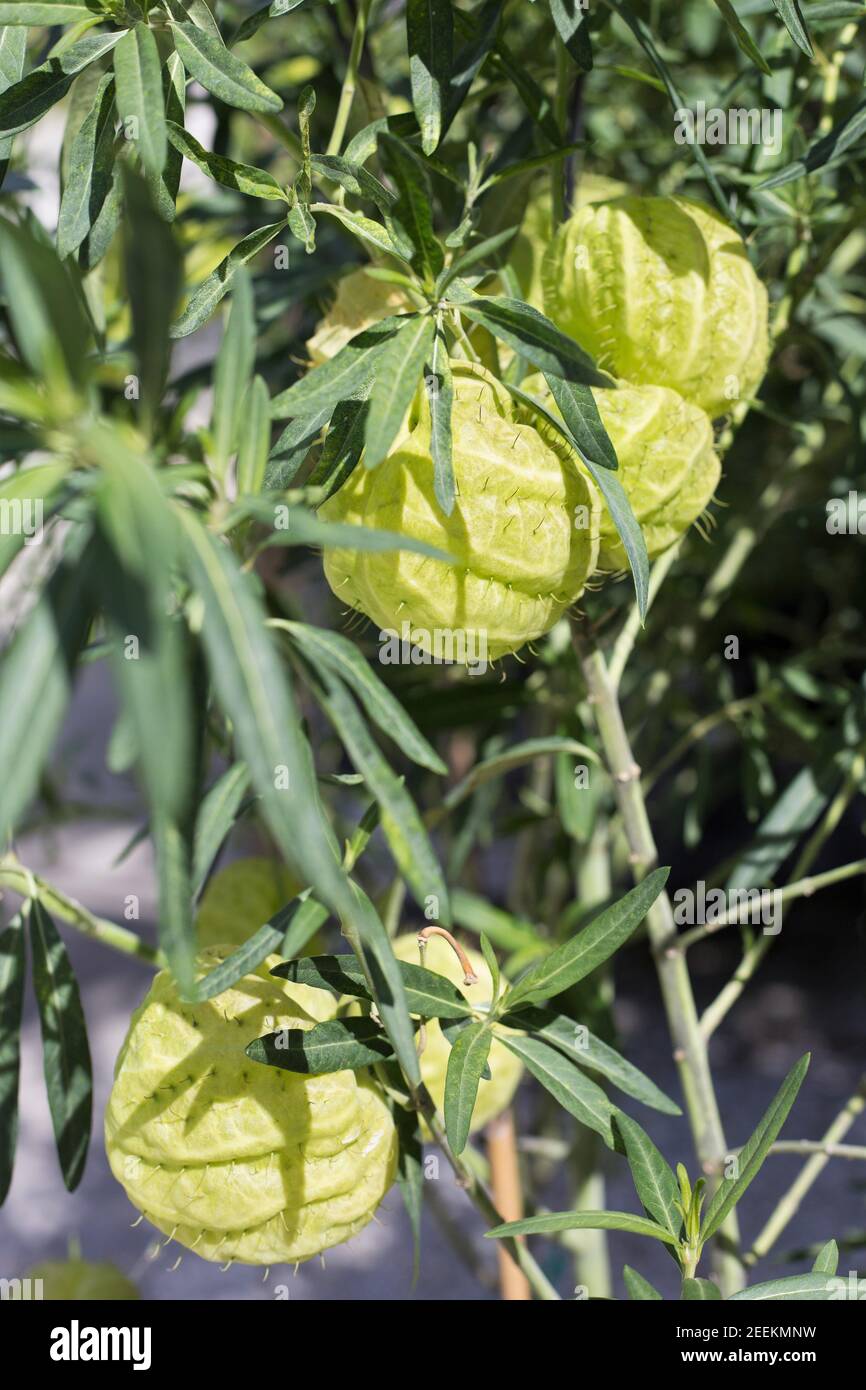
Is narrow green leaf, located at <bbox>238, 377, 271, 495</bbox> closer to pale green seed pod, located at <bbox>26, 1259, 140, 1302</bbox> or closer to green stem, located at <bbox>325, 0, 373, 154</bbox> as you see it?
green stem, located at <bbox>325, 0, 373, 154</bbox>

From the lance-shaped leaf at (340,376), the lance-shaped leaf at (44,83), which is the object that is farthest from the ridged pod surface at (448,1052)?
the lance-shaped leaf at (44,83)

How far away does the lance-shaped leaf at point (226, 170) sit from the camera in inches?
19.7

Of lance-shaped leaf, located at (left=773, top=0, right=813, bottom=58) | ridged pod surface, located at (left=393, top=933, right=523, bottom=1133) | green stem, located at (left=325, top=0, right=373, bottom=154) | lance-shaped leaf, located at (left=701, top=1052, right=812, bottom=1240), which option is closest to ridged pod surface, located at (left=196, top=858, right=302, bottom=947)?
ridged pod surface, located at (left=393, top=933, right=523, bottom=1133)

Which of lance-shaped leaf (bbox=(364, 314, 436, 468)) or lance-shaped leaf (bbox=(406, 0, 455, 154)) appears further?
lance-shaped leaf (bbox=(406, 0, 455, 154))

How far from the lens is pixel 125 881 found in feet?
9.11

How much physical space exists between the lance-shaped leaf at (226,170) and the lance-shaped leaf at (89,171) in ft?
0.12

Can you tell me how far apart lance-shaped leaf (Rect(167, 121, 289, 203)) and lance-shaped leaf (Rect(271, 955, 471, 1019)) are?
33 cm

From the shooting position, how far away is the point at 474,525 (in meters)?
0.47

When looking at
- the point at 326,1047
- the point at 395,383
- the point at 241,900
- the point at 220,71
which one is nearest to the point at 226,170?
the point at 220,71

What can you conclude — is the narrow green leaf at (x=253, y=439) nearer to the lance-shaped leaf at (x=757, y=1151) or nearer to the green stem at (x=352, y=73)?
the green stem at (x=352, y=73)

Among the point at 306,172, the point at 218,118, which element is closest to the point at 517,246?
the point at 306,172

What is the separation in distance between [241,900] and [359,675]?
1.52 ft

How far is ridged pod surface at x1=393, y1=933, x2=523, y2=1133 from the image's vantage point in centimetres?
69

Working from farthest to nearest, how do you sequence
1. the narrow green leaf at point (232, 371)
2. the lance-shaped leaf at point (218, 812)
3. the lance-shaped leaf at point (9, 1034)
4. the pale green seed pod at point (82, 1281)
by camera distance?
the pale green seed pod at point (82, 1281)
the lance-shaped leaf at point (9, 1034)
the lance-shaped leaf at point (218, 812)
the narrow green leaf at point (232, 371)
